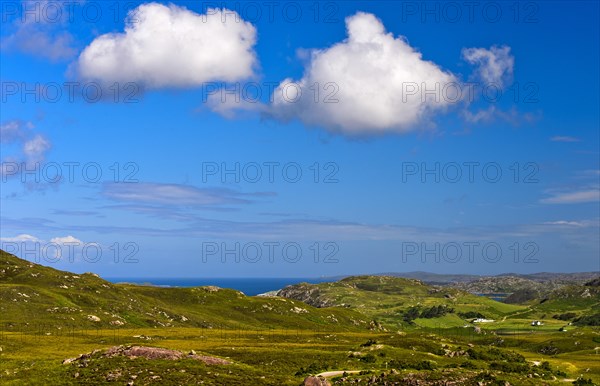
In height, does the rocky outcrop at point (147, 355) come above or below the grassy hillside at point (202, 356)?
above

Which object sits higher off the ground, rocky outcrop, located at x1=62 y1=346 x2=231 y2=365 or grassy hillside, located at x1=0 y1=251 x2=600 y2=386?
rocky outcrop, located at x1=62 y1=346 x2=231 y2=365

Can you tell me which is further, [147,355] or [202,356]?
[202,356]

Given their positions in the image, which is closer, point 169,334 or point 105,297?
point 169,334

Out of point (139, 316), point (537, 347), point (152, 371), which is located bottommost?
point (537, 347)

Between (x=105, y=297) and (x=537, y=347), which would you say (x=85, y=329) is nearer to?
(x=105, y=297)

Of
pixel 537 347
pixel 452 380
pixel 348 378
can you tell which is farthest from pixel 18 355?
pixel 537 347

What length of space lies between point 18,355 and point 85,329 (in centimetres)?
5933

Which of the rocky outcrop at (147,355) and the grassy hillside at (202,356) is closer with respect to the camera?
the grassy hillside at (202,356)

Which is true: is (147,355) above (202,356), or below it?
above

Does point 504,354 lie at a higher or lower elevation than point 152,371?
lower

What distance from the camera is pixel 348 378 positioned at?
66000mm

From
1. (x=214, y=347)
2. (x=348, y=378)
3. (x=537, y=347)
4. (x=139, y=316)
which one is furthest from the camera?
(x=537, y=347)

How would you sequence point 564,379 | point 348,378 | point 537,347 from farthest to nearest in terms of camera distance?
point 537,347 → point 564,379 → point 348,378

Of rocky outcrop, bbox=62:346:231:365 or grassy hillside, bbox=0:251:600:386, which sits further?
rocky outcrop, bbox=62:346:231:365
